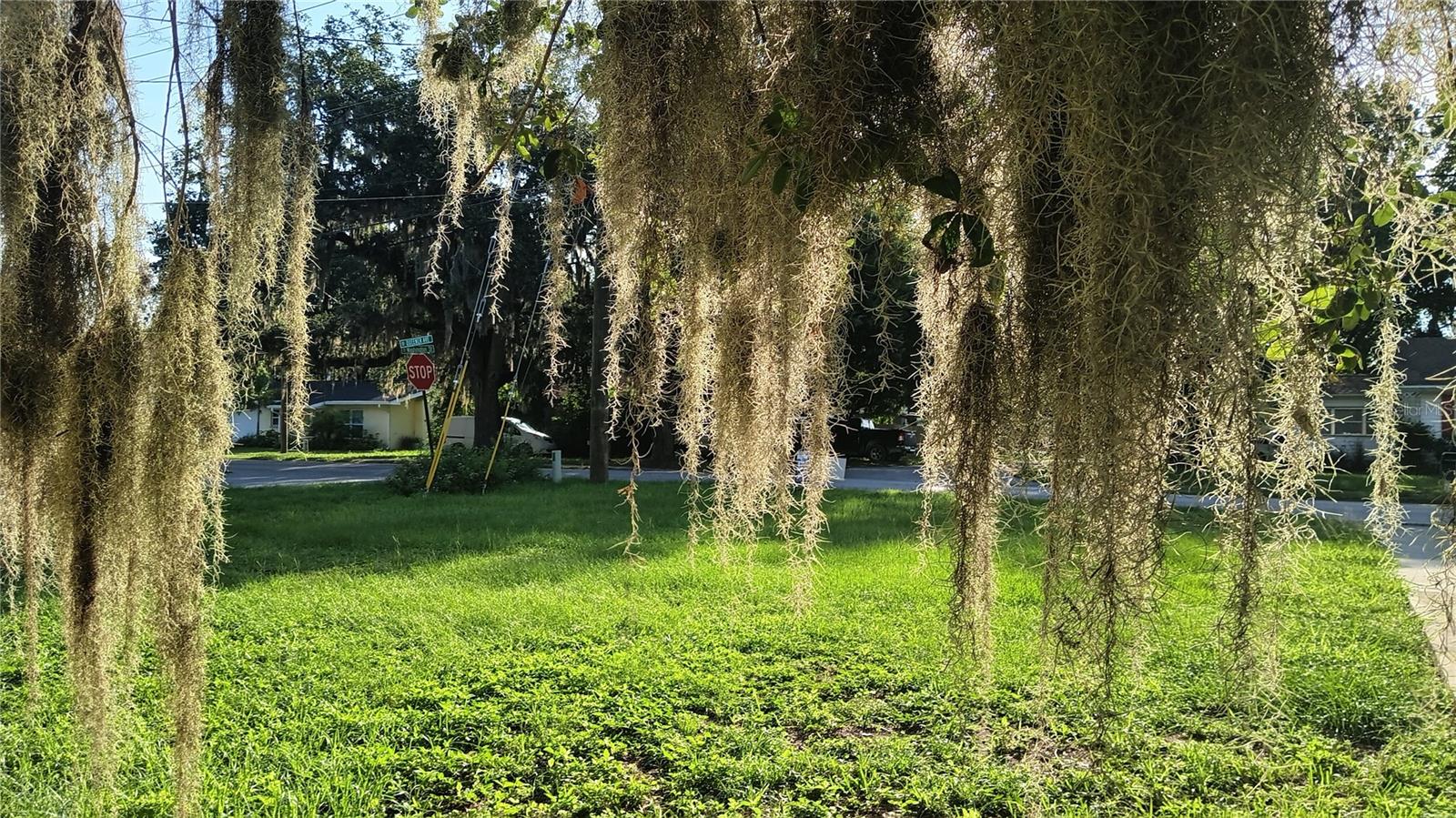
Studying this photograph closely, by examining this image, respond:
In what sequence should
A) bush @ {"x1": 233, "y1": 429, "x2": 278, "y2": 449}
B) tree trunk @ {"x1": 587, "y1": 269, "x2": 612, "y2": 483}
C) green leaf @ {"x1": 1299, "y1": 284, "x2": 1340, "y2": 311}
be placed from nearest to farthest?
green leaf @ {"x1": 1299, "y1": 284, "x2": 1340, "y2": 311}
tree trunk @ {"x1": 587, "y1": 269, "x2": 612, "y2": 483}
bush @ {"x1": 233, "y1": 429, "x2": 278, "y2": 449}

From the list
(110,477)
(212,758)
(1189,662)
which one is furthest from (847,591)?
(110,477)

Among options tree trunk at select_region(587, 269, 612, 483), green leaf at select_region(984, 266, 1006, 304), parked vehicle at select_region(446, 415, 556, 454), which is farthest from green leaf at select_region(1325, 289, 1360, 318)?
parked vehicle at select_region(446, 415, 556, 454)

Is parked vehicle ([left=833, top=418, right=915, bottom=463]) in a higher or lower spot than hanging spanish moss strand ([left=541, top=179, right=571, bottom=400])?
lower

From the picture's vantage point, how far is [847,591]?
500cm

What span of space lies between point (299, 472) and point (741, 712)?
15.8m

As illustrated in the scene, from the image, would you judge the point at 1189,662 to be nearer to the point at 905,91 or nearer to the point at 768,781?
the point at 768,781

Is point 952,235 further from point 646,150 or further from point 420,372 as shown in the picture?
point 420,372

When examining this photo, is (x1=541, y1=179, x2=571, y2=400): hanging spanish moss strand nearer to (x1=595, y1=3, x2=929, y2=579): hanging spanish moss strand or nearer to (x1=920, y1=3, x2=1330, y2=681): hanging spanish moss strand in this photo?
(x1=595, y1=3, x2=929, y2=579): hanging spanish moss strand

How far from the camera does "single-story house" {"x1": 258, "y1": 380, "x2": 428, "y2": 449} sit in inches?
1190

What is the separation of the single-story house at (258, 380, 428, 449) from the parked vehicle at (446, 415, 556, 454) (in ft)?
28.7

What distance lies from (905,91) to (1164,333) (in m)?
0.57

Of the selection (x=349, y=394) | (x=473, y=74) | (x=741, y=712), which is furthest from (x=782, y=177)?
(x=349, y=394)

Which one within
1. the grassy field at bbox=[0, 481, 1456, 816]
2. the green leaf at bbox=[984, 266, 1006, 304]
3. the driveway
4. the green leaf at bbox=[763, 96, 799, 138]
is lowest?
the grassy field at bbox=[0, 481, 1456, 816]

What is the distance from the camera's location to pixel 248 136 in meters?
1.76
